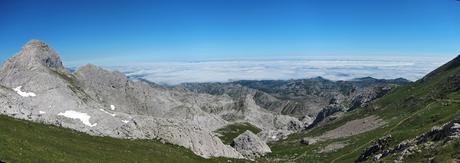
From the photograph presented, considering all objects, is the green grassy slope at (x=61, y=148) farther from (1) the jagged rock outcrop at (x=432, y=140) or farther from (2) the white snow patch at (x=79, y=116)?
Result: (2) the white snow patch at (x=79, y=116)

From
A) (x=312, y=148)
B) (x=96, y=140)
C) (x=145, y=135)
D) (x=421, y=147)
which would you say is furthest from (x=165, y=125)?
(x=312, y=148)

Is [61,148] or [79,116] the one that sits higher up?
[61,148]

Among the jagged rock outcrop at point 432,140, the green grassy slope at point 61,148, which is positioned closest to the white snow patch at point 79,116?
the green grassy slope at point 61,148

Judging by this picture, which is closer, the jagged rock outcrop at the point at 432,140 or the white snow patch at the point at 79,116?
the jagged rock outcrop at the point at 432,140

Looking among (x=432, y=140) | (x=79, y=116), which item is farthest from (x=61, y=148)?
(x=79, y=116)

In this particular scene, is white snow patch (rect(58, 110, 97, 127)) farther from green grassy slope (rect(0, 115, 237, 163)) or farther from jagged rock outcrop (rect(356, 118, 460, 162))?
jagged rock outcrop (rect(356, 118, 460, 162))

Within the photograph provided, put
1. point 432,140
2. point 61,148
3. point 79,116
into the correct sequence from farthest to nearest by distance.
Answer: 1. point 79,116
2. point 432,140
3. point 61,148

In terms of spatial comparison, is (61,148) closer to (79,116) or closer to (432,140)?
(432,140)

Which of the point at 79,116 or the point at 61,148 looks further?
the point at 79,116
